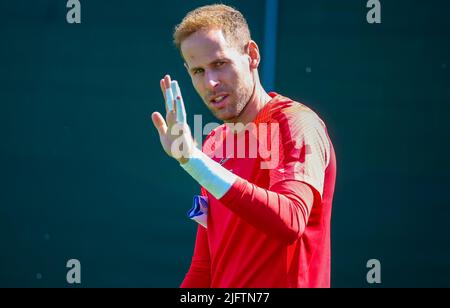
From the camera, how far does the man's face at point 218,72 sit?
7.00ft

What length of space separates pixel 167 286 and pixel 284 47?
156 cm

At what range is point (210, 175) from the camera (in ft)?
5.91

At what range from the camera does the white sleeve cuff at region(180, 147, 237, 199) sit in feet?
5.84

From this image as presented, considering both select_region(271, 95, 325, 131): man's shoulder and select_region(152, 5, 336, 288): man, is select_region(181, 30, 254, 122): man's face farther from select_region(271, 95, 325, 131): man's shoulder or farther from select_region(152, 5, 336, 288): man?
select_region(271, 95, 325, 131): man's shoulder

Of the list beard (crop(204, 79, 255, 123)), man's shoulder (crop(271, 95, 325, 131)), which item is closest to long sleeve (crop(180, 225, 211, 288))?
beard (crop(204, 79, 255, 123))

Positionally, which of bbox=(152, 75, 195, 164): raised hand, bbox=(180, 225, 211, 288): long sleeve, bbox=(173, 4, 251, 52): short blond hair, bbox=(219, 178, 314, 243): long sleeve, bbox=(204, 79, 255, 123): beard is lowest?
bbox=(180, 225, 211, 288): long sleeve

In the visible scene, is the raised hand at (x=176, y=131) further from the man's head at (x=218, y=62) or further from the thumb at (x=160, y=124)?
the man's head at (x=218, y=62)

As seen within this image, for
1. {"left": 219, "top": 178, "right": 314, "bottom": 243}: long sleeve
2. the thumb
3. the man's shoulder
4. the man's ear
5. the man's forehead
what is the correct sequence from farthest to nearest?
the man's ear
the man's forehead
the man's shoulder
the thumb
{"left": 219, "top": 178, "right": 314, "bottom": 243}: long sleeve

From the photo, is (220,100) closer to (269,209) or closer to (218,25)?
(218,25)
